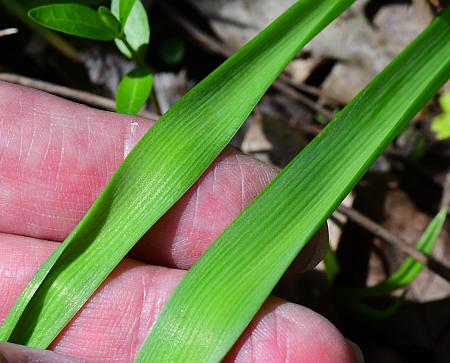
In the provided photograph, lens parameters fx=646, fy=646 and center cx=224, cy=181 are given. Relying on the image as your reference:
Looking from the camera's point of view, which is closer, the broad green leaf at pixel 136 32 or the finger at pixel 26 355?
the finger at pixel 26 355

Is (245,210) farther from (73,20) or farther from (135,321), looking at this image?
(73,20)

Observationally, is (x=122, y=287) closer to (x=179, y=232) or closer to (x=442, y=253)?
(x=179, y=232)

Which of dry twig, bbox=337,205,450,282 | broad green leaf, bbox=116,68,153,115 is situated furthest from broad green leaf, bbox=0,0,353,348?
dry twig, bbox=337,205,450,282

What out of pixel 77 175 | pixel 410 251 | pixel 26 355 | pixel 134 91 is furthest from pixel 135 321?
pixel 410 251

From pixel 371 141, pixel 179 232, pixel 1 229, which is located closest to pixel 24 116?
pixel 1 229

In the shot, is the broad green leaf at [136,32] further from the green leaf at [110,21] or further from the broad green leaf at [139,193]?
the broad green leaf at [139,193]

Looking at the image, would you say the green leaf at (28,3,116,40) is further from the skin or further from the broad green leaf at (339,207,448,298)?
the broad green leaf at (339,207,448,298)

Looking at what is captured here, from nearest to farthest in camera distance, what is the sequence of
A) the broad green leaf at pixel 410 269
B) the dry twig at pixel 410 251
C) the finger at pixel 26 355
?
the finger at pixel 26 355
the dry twig at pixel 410 251
the broad green leaf at pixel 410 269

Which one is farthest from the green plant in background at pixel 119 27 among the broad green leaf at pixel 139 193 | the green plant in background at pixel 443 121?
the green plant in background at pixel 443 121
